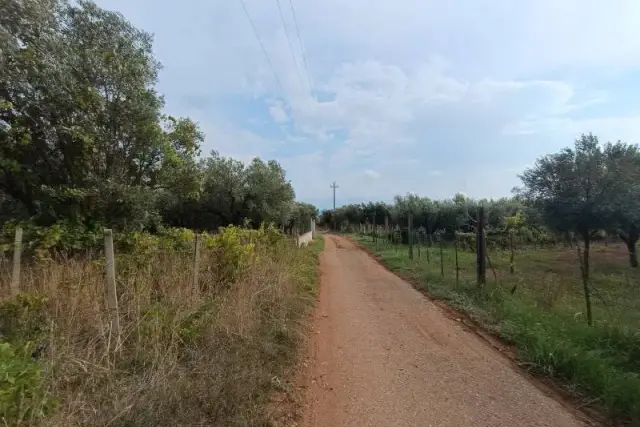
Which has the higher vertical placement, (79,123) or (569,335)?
(79,123)

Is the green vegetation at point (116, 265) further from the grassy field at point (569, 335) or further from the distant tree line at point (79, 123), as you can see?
the grassy field at point (569, 335)

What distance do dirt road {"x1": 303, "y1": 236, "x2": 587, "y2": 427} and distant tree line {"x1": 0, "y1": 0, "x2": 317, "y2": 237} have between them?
6.27 meters

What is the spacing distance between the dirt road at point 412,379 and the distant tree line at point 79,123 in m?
6.27

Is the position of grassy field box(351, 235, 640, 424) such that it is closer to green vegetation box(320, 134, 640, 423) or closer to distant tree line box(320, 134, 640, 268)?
green vegetation box(320, 134, 640, 423)

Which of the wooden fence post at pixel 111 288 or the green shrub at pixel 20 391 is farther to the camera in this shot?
the wooden fence post at pixel 111 288

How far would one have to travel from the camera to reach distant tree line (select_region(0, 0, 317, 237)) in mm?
7957

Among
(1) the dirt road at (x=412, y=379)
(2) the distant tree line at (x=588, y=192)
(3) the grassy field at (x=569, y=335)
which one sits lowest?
(1) the dirt road at (x=412, y=379)

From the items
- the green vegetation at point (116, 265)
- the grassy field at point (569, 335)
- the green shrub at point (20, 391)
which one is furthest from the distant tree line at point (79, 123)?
the grassy field at point (569, 335)

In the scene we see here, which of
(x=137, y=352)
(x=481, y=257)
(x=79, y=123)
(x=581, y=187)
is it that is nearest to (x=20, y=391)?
(x=137, y=352)

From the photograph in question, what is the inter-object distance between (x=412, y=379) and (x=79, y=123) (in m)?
9.01

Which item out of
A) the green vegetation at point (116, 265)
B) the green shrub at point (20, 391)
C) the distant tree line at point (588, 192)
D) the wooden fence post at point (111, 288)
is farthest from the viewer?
the distant tree line at point (588, 192)

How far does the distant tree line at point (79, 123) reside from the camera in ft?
26.1

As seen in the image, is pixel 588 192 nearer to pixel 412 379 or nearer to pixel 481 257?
pixel 481 257

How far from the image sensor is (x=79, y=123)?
8.77 meters
